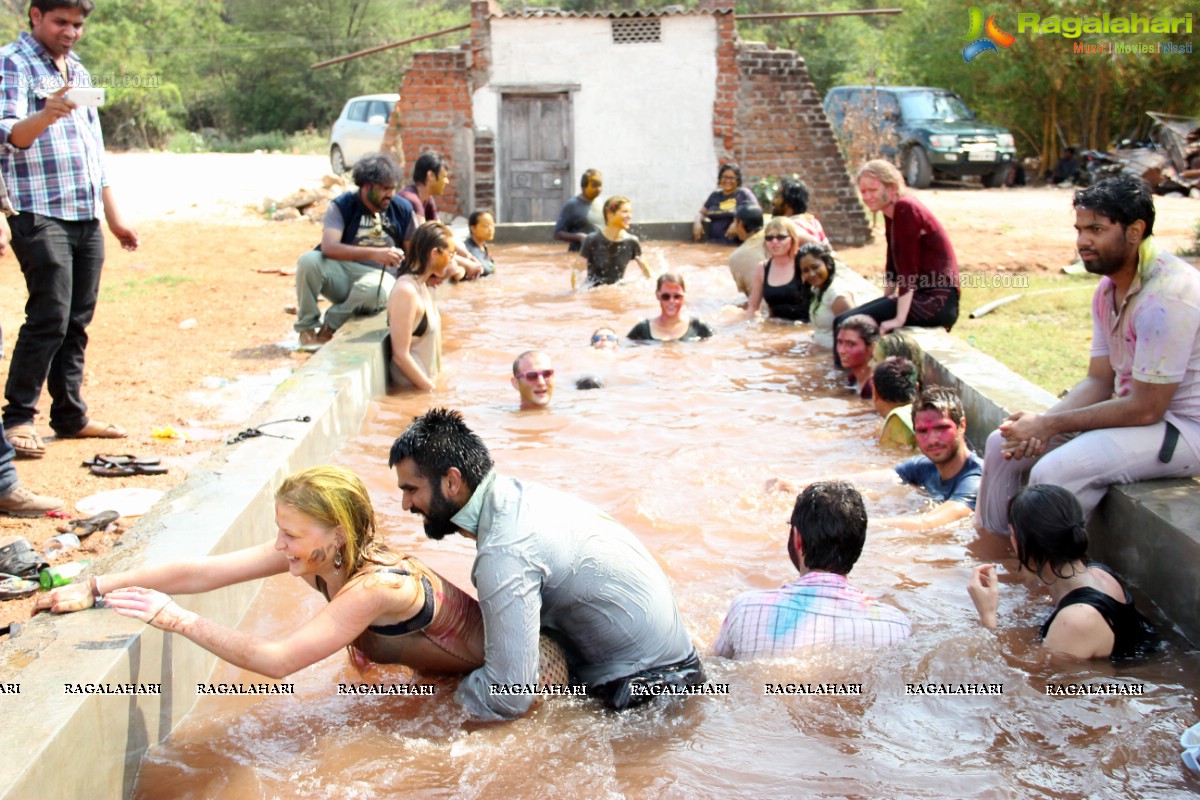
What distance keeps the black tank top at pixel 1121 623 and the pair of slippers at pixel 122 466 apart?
14.5 feet

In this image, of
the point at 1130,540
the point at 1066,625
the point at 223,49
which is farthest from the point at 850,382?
the point at 223,49

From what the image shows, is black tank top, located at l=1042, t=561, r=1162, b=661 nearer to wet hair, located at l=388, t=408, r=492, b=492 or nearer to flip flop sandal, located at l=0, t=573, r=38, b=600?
wet hair, located at l=388, t=408, r=492, b=492

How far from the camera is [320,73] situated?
4491cm

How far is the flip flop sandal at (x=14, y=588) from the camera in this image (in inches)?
170

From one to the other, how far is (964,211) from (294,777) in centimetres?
1762

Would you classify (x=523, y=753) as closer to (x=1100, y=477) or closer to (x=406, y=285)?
(x=1100, y=477)

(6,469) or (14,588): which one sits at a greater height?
(6,469)

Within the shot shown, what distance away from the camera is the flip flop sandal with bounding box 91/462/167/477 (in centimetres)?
584

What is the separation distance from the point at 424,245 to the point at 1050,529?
4.73m

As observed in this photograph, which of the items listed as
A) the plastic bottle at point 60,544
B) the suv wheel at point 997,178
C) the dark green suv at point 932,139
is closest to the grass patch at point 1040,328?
the plastic bottle at point 60,544

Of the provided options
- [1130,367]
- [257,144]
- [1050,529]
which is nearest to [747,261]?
[1130,367]

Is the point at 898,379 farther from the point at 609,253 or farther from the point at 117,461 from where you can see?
the point at 609,253

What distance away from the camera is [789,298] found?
33.6 ft

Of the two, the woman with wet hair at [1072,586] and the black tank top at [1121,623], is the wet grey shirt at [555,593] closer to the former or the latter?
the woman with wet hair at [1072,586]
